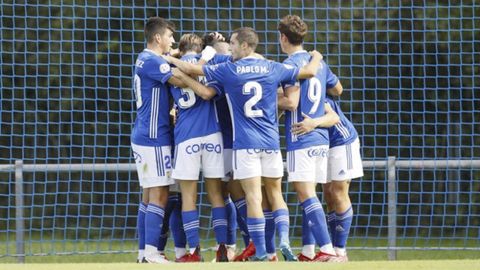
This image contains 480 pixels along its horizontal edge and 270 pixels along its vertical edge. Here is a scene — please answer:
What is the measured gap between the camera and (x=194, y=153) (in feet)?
36.9

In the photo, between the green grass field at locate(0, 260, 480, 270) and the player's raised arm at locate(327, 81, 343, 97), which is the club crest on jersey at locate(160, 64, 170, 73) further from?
the green grass field at locate(0, 260, 480, 270)

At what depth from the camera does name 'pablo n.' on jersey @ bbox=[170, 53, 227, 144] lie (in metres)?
11.2

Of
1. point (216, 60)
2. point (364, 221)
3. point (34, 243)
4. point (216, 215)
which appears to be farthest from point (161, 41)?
point (364, 221)

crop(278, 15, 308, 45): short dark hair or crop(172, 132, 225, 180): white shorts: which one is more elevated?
crop(278, 15, 308, 45): short dark hair

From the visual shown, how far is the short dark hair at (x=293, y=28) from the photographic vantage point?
1120 centimetres

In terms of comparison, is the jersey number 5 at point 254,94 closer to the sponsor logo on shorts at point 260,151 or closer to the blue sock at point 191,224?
the sponsor logo on shorts at point 260,151

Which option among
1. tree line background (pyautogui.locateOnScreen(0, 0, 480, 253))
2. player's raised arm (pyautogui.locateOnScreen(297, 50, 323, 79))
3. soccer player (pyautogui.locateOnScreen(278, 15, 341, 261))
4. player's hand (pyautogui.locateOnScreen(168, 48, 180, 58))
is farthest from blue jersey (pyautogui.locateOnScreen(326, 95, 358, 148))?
tree line background (pyautogui.locateOnScreen(0, 0, 480, 253))

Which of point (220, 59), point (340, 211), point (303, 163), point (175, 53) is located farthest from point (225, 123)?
point (340, 211)

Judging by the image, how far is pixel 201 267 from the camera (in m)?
9.91

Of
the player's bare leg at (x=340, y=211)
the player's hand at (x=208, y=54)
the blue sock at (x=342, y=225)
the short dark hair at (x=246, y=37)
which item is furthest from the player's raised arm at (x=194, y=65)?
the blue sock at (x=342, y=225)

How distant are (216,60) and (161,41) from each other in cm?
56

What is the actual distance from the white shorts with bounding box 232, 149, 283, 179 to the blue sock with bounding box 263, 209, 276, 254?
1.70ft

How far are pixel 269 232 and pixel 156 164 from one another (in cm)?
100

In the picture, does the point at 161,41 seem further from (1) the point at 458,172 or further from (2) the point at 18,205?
(1) the point at 458,172
